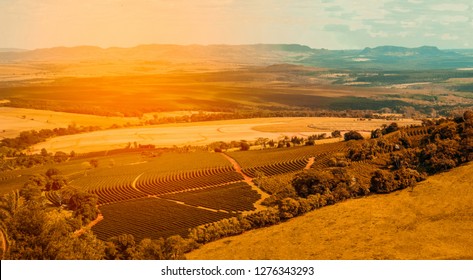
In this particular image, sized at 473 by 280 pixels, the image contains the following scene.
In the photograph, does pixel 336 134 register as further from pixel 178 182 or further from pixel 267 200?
pixel 178 182

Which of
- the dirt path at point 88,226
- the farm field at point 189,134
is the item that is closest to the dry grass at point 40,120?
the farm field at point 189,134

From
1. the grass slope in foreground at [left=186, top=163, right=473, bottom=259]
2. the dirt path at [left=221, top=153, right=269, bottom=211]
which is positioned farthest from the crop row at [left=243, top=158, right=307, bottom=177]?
the grass slope in foreground at [left=186, top=163, right=473, bottom=259]

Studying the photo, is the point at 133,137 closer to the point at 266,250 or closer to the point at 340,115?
the point at 266,250

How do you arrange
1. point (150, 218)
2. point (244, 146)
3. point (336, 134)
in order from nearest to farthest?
point (150, 218)
point (244, 146)
point (336, 134)

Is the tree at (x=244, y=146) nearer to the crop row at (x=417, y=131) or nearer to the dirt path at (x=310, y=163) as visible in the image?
the dirt path at (x=310, y=163)

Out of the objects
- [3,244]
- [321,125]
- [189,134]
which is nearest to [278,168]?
[189,134]

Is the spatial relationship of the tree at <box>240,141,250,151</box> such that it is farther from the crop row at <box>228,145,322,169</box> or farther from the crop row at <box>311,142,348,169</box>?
the crop row at <box>311,142,348,169</box>
